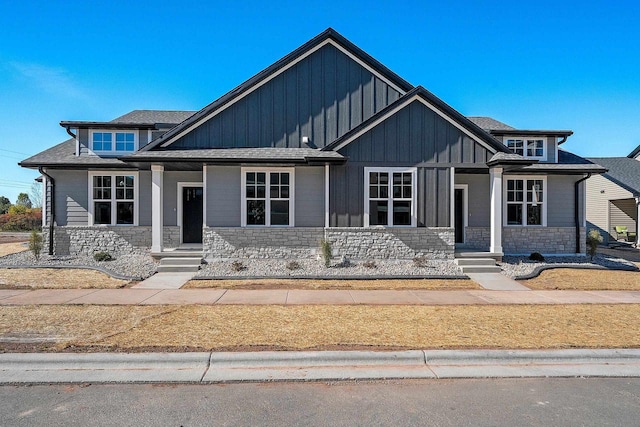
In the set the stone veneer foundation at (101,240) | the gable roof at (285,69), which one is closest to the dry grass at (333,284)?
the stone veneer foundation at (101,240)

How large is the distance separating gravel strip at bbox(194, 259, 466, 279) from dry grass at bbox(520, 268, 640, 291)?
2.27m

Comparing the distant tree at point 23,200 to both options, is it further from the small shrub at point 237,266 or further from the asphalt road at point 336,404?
the asphalt road at point 336,404

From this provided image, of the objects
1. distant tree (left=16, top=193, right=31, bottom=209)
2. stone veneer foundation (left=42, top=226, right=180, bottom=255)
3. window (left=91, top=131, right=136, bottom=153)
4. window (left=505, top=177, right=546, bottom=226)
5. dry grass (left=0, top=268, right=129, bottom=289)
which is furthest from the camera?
distant tree (left=16, top=193, right=31, bottom=209)

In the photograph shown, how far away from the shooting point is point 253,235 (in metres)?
12.7

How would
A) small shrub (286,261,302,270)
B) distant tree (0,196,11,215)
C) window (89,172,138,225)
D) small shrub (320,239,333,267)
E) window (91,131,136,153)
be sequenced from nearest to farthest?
1. small shrub (286,261,302,270)
2. small shrub (320,239,333,267)
3. window (89,172,138,225)
4. window (91,131,136,153)
5. distant tree (0,196,11,215)

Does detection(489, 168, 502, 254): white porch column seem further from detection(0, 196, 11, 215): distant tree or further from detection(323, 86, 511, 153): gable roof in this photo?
detection(0, 196, 11, 215): distant tree

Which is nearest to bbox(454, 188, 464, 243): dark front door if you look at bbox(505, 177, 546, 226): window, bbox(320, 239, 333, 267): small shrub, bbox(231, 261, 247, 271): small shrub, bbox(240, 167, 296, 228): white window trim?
bbox(505, 177, 546, 226): window

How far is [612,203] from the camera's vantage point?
2319 centimetres

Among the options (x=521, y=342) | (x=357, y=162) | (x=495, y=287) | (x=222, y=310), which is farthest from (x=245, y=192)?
(x=521, y=342)

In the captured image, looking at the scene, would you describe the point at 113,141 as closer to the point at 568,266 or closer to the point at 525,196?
the point at 525,196

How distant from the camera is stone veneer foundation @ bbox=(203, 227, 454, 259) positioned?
1231cm

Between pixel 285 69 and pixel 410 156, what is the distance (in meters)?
5.59

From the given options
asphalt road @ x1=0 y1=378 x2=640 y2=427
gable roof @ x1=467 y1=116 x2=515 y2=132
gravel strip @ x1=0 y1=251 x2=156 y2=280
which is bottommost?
asphalt road @ x1=0 y1=378 x2=640 y2=427

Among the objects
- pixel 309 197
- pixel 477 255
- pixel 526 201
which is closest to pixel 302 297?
pixel 309 197
